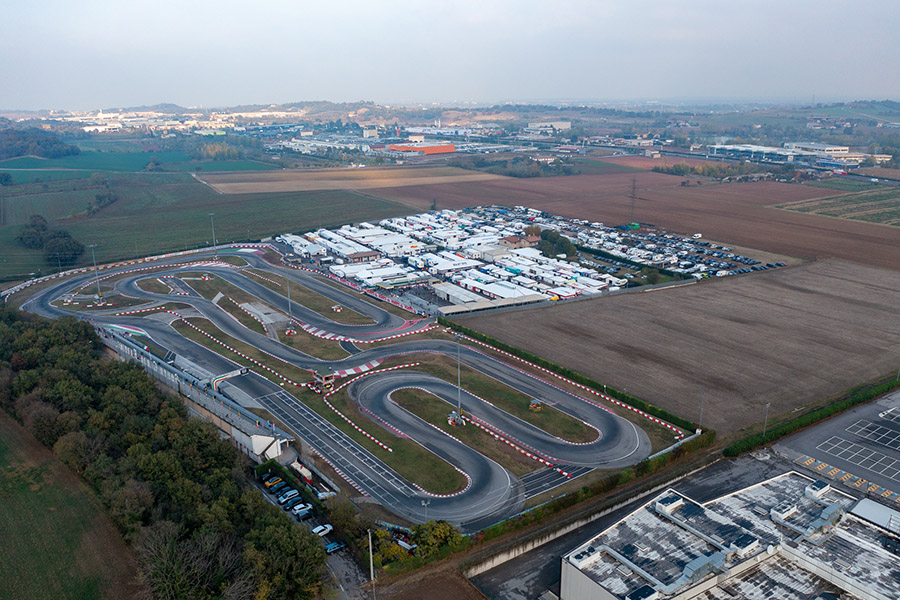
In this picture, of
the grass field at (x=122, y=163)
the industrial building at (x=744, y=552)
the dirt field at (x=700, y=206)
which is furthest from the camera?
the grass field at (x=122, y=163)

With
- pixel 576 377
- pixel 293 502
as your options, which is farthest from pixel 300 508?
pixel 576 377

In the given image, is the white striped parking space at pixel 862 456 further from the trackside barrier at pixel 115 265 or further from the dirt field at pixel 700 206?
the trackside barrier at pixel 115 265

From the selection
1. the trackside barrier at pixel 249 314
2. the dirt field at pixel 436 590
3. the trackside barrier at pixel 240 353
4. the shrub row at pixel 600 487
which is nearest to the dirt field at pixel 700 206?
the shrub row at pixel 600 487

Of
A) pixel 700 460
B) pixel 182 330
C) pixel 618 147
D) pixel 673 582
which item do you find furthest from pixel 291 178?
pixel 673 582

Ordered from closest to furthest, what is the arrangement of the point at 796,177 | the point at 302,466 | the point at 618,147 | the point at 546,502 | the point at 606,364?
the point at 546,502 < the point at 302,466 < the point at 606,364 < the point at 796,177 < the point at 618,147

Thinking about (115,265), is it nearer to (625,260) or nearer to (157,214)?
(157,214)

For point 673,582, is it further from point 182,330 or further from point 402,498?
point 182,330

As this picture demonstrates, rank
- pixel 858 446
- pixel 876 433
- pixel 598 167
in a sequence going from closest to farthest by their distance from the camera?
pixel 858 446 < pixel 876 433 < pixel 598 167
